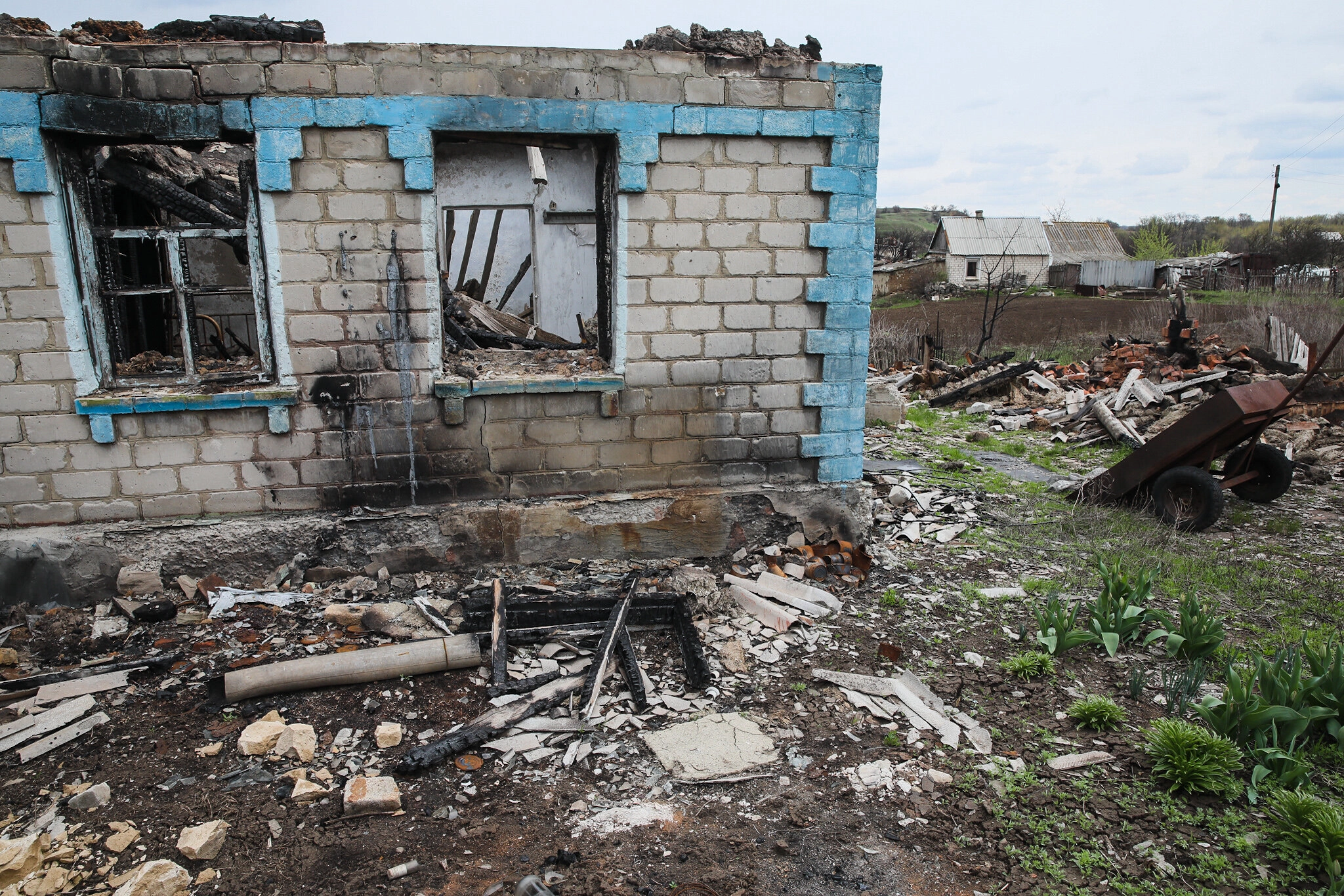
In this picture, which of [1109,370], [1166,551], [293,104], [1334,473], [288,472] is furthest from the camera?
[1109,370]

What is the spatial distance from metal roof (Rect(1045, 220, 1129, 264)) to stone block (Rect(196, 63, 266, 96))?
44.4m

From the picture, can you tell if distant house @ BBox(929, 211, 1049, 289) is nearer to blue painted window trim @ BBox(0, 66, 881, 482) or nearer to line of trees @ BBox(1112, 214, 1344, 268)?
line of trees @ BBox(1112, 214, 1344, 268)

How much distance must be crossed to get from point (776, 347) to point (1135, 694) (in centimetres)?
320

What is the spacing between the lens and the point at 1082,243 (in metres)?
43.9

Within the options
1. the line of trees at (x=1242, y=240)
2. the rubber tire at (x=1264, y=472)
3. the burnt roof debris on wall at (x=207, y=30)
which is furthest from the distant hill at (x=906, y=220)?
the burnt roof debris on wall at (x=207, y=30)

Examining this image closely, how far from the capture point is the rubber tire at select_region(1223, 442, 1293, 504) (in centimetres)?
731

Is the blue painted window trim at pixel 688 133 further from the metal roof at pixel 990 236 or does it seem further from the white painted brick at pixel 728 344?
the metal roof at pixel 990 236

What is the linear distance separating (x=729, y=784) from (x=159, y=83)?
5406mm

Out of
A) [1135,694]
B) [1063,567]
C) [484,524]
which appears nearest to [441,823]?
[484,524]

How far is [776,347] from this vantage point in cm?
570

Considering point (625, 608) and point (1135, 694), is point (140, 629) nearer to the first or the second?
point (625, 608)

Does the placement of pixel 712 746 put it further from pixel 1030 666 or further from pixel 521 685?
pixel 1030 666

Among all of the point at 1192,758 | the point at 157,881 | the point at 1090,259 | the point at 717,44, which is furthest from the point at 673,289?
the point at 1090,259

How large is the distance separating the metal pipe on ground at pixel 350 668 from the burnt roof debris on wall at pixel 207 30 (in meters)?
3.97
